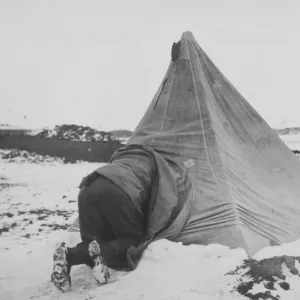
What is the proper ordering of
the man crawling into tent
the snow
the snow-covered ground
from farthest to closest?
the snow < the man crawling into tent < the snow-covered ground

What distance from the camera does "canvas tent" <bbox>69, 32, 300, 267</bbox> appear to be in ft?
12.2

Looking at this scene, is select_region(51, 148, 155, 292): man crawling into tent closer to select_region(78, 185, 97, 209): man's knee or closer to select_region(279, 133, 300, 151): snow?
select_region(78, 185, 97, 209): man's knee

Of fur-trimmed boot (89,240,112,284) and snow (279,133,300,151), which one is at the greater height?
snow (279,133,300,151)

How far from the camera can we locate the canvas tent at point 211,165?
371 centimetres

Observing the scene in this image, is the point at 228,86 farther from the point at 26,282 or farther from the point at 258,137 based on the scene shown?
the point at 26,282

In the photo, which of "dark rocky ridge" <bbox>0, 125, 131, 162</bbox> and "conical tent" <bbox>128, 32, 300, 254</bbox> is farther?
"dark rocky ridge" <bbox>0, 125, 131, 162</bbox>

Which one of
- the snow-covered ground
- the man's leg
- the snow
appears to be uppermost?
the snow

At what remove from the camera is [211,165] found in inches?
166

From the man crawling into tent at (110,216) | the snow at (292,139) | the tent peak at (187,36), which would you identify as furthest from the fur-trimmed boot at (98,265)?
the snow at (292,139)

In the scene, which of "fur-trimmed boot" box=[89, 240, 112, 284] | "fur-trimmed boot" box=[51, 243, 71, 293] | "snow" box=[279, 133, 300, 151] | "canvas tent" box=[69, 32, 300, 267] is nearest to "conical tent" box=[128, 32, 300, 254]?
"canvas tent" box=[69, 32, 300, 267]

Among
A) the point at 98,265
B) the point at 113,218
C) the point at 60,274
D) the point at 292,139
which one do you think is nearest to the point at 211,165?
the point at 113,218

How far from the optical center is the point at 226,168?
4.20 metres

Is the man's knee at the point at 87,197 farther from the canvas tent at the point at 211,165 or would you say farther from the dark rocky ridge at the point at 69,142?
the dark rocky ridge at the point at 69,142

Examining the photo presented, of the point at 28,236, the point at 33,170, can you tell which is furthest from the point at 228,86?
the point at 33,170
